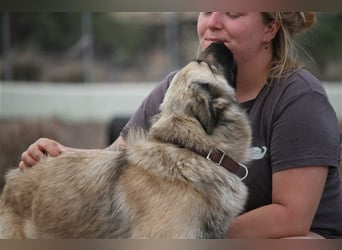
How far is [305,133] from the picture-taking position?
262 cm

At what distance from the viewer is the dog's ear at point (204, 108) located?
8.61 feet

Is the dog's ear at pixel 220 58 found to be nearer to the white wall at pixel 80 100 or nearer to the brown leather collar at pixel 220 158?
the brown leather collar at pixel 220 158

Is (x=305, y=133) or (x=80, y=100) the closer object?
(x=305, y=133)

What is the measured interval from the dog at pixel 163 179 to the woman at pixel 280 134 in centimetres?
8

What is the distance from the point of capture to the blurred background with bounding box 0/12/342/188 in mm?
11047

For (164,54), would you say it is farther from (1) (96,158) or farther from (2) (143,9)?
(2) (143,9)

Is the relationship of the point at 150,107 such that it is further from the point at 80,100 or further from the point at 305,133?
the point at 80,100

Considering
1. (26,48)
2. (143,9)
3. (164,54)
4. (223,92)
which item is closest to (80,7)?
(143,9)

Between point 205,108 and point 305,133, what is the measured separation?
1.47 feet

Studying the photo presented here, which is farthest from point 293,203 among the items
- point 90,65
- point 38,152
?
point 90,65

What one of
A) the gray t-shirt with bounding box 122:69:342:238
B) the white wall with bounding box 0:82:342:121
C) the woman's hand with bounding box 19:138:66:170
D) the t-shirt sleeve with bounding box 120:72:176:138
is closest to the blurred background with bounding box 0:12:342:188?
the white wall with bounding box 0:82:342:121

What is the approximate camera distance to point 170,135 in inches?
103

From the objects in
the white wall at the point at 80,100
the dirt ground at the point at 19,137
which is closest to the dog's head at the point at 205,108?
the dirt ground at the point at 19,137

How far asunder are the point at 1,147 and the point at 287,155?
17.2 ft
